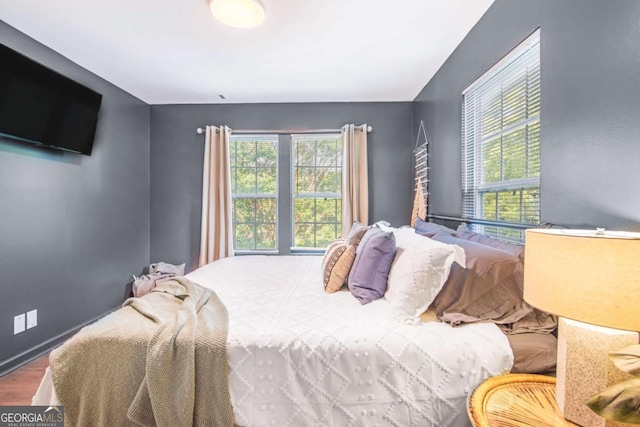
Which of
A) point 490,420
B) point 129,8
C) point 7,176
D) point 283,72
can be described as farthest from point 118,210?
point 490,420

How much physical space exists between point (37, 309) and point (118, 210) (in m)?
1.24

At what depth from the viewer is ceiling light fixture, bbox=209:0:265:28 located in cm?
179

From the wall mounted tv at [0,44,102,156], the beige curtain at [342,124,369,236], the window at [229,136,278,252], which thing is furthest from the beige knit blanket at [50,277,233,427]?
the window at [229,136,278,252]

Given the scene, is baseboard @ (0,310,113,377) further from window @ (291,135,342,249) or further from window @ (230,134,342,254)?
window @ (291,135,342,249)

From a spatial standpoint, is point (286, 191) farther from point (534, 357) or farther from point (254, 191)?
point (534, 357)

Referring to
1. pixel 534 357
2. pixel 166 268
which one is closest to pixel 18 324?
pixel 166 268

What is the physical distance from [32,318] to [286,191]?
8.58 ft

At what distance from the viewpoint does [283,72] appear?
9.46ft

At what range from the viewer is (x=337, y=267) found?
6.35 ft

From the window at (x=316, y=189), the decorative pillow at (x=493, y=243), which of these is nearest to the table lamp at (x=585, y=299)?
the decorative pillow at (x=493, y=243)

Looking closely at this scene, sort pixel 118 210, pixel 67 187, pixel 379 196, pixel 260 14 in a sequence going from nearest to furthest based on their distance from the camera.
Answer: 1. pixel 260 14
2. pixel 67 187
3. pixel 118 210
4. pixel 379 196

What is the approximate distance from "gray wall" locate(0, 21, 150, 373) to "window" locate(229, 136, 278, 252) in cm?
115

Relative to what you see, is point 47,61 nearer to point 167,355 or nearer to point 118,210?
point 118,210

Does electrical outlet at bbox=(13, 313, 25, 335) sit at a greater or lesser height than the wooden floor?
greater
